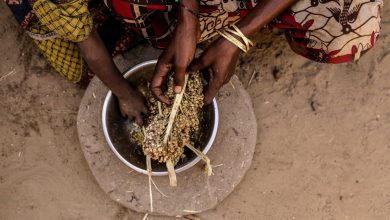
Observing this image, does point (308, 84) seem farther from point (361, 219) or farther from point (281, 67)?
point (361, 219)

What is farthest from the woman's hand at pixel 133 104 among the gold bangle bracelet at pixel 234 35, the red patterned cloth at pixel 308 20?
the gold bangle bracelet at pixel 234 35

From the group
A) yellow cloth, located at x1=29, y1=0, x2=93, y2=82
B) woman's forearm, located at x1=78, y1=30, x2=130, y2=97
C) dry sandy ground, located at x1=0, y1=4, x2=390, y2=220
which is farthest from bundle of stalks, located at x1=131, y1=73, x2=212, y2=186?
dry sandy ground, located at x1=0, y1=4, x2=390, y2=220

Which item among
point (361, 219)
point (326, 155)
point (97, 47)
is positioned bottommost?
point (361, 219)

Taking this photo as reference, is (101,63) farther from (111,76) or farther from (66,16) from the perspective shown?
(66,16)

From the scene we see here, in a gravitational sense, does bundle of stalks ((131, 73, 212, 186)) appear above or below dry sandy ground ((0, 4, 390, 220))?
above

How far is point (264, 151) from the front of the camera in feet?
→ 6.69

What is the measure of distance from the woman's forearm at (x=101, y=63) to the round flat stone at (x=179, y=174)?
0.76 feet

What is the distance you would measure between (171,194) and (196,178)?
12 cm

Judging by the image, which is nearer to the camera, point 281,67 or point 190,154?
point 190,154

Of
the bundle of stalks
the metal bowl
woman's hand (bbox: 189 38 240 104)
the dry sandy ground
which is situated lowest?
the dry sandy ground

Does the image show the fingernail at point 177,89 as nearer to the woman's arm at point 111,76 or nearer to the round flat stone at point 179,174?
the woman's arm at point 111,76

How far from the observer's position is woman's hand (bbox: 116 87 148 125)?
5.64 ft

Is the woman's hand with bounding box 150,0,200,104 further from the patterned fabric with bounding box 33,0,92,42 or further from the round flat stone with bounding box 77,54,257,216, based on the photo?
the round flat stone with bounding box 77,54,257,216

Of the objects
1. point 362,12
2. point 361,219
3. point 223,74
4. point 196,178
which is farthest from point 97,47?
point 361,219
